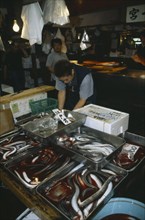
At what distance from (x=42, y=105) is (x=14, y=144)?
1937mm

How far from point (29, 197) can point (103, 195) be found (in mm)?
715

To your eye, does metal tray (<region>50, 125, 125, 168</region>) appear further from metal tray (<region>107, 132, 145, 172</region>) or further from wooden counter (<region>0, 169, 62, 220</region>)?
wooden counter (<region>0, 169, 62, 220</region>)

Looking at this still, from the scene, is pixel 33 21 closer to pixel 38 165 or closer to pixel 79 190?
pixel 38 165

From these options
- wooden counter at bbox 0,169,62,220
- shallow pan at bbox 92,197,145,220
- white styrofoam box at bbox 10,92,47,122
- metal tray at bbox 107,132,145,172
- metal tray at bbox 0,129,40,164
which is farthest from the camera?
white styrofoam box at bbox 10,92,47,122

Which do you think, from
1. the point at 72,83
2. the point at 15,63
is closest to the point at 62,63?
the point at 72,83

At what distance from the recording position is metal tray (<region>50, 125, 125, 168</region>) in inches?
91.4

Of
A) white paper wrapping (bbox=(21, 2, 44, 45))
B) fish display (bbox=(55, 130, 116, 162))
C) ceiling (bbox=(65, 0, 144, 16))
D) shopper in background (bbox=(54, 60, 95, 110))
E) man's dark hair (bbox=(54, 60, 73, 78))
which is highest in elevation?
ceiling (bbox=(65, 0, 144, 16))

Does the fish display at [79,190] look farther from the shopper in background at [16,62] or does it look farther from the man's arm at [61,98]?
the shopper in background at [16,62]

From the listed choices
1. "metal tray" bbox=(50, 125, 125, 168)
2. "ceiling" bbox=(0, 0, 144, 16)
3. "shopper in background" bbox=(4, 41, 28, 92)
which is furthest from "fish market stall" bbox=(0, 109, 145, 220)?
"shopper in background" bbox=(4, 41, 28, 92)

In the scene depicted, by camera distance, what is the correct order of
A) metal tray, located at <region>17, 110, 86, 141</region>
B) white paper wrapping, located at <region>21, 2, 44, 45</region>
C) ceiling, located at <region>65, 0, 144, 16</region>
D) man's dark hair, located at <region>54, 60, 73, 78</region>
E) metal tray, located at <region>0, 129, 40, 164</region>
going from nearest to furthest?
metal tray, located at <region>0, 129, 40, 164</region> → metal tray, located at <region>17, 110, 86, 141</region> → man's dark hair, located at <region>54, 60, 73, 78</region> → white paper wrapping, located at <region>21, 2, 44, 45</region> → ceiling, located at <region>65, 0, 144, 16</region>

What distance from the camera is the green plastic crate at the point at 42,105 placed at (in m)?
4.32

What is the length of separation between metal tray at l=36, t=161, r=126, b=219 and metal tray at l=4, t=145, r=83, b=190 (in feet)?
0.37

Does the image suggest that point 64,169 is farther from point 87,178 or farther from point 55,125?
point 55,125

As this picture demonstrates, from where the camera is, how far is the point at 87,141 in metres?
2.60
